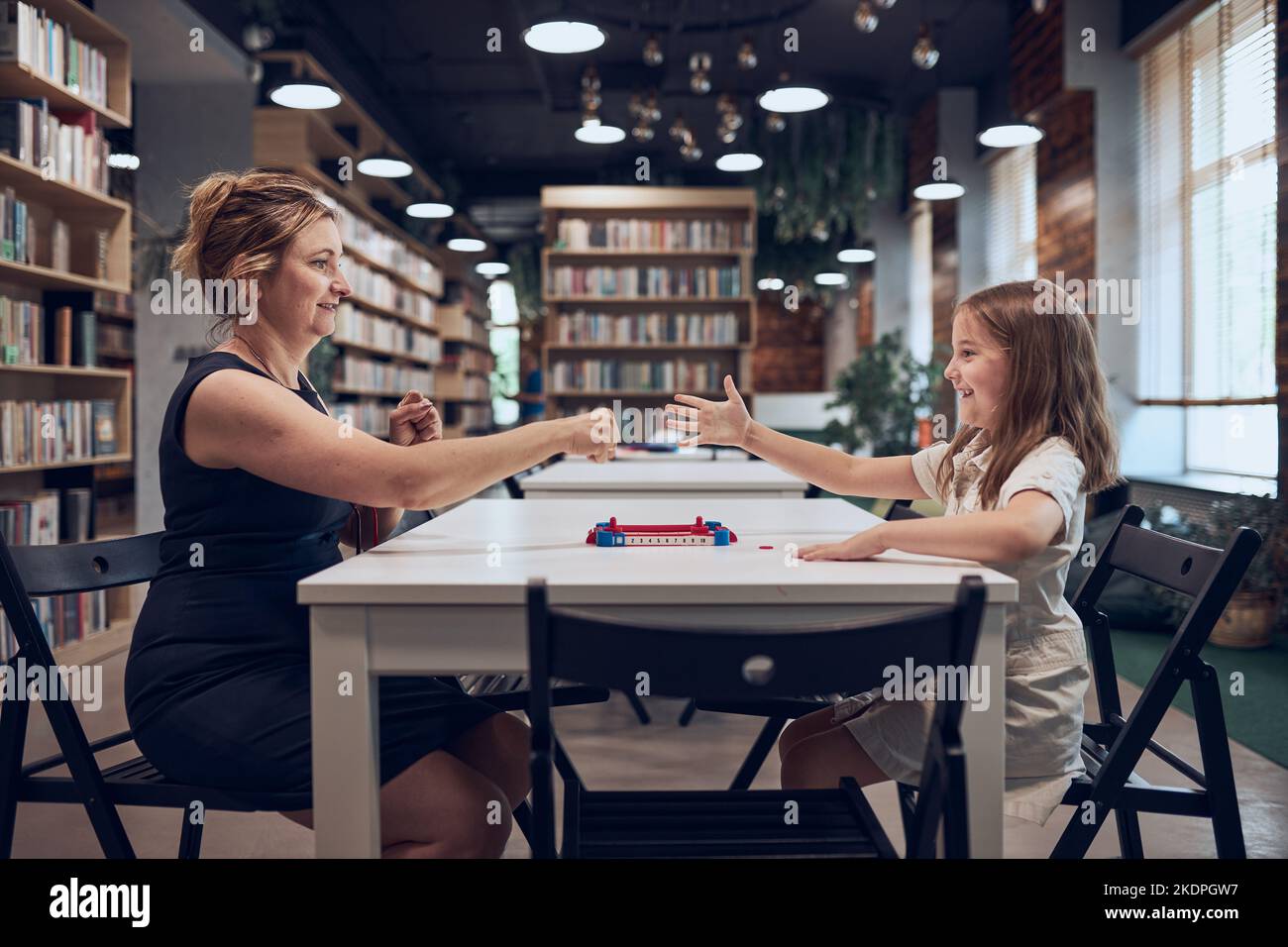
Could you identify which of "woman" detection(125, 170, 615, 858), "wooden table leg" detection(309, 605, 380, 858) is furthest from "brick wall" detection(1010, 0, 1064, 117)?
"wooden table leg" detection(309, 605, 380, 858)

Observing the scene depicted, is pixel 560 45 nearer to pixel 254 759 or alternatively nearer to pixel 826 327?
pixel 254 759

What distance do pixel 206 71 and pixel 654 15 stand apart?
10.5 feet

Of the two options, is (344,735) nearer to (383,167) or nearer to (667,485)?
(667,485)

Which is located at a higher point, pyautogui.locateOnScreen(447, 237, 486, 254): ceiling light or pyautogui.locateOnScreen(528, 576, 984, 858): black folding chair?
pyautogui.locateOnScreen(447, 237, 486, 254): ceiling light

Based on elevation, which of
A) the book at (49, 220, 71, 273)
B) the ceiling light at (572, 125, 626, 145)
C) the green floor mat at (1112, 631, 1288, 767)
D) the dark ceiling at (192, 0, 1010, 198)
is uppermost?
the dark ceiling at (192, 0, 1010, 198)

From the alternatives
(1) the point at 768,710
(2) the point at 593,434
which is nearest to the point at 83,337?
(2) the point at 593,434

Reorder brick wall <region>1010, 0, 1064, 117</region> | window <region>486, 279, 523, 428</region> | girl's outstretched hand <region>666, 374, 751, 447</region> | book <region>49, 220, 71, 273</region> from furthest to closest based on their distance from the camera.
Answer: window <region>486, 279, 523, 428</region> → brick wall <region>1010, 0, 1064, 117</region> → book <region>49, 220, 71, 273</region> → girl's outstretched hand <region>666, 374, 751, 447</region>

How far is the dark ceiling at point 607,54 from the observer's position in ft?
24.0

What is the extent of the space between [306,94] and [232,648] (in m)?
4.80

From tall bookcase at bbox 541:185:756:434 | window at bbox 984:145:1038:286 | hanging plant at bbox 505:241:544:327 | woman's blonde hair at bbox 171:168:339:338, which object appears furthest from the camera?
hanging plant at bbox 505:241:544:327

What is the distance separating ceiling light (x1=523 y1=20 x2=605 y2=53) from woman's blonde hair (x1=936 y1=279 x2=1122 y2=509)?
3.80 meters

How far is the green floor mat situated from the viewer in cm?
311

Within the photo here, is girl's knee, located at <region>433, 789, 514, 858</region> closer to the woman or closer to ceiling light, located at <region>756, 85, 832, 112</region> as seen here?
the woman

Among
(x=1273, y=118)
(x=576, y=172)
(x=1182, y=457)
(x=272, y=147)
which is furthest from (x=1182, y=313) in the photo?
(x=576, y=172)
